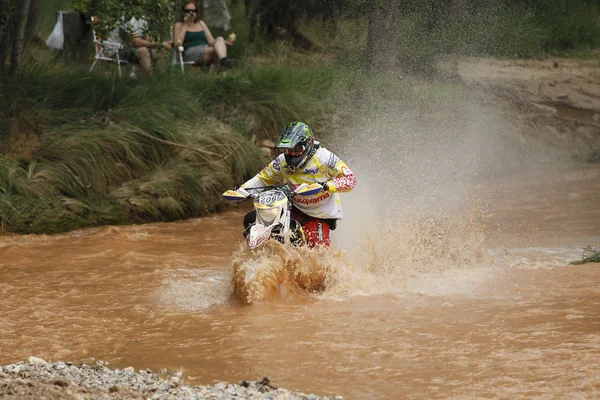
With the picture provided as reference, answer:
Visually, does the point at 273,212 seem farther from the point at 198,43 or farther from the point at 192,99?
the point at 198,43

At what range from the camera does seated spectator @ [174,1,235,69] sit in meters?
17.5

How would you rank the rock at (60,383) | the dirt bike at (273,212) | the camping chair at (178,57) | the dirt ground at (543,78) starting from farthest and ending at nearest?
the dirt ground at (543,78)
the camping chair at (178,57)
the dirt bike at (273,212)
the rock at (60,383)

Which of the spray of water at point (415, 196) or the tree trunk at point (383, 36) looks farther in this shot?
the tree trunk at point (383, 36)

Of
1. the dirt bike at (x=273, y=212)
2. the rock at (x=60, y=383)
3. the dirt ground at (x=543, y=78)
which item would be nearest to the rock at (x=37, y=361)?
the rock at (x=60, y=383)

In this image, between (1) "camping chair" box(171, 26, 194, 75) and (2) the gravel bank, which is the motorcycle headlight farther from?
(1) "camping chair" box(171, 26, 194, 75)

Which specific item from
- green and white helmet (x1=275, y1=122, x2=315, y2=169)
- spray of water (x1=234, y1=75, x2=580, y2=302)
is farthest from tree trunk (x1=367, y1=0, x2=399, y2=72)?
green and white helmet (x1=275, y1=122, x2=315, y2=169)

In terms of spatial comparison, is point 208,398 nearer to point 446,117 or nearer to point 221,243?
point 221,243

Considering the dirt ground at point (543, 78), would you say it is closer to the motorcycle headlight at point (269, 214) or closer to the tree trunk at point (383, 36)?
the tree trunk at point (383, 36)

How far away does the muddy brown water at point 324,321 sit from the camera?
21.9ft

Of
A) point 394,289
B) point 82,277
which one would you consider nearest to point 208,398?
point 394,289

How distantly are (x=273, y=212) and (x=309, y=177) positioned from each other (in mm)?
804

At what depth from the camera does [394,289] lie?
9.41 meters

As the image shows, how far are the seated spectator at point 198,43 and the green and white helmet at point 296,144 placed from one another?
8.68m

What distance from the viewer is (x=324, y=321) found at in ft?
26.9
